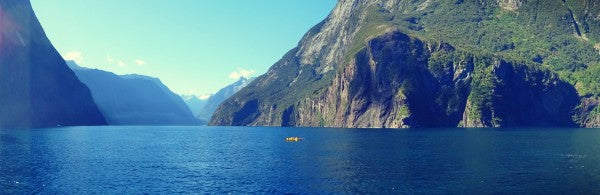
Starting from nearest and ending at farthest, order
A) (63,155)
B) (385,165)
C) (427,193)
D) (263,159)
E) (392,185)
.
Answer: (427,193) < (392,185) < (385,165) < (263,159) < (63,155)

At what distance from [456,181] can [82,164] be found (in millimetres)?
81546

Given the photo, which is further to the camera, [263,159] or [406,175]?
[263,159]

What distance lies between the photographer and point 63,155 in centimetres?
13200

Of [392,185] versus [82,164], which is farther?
[82,164]

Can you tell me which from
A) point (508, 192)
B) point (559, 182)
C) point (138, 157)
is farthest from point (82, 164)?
point (559, 182)

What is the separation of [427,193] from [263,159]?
2310 inches

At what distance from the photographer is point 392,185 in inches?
3135

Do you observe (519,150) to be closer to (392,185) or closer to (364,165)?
(364,165)

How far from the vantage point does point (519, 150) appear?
451 ft

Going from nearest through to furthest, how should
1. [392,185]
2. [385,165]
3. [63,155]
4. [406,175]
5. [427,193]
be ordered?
[427,193] < [392,185] < [406,175] < [385,165] < [63,155]

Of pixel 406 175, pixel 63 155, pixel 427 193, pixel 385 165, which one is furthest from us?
pixel 63 155

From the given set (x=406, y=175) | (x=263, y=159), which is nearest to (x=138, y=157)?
(x=263, y=159)

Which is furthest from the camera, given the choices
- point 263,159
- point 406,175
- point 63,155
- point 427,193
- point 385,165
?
point 63,155

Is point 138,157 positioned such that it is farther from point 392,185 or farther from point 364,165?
point 392,185
